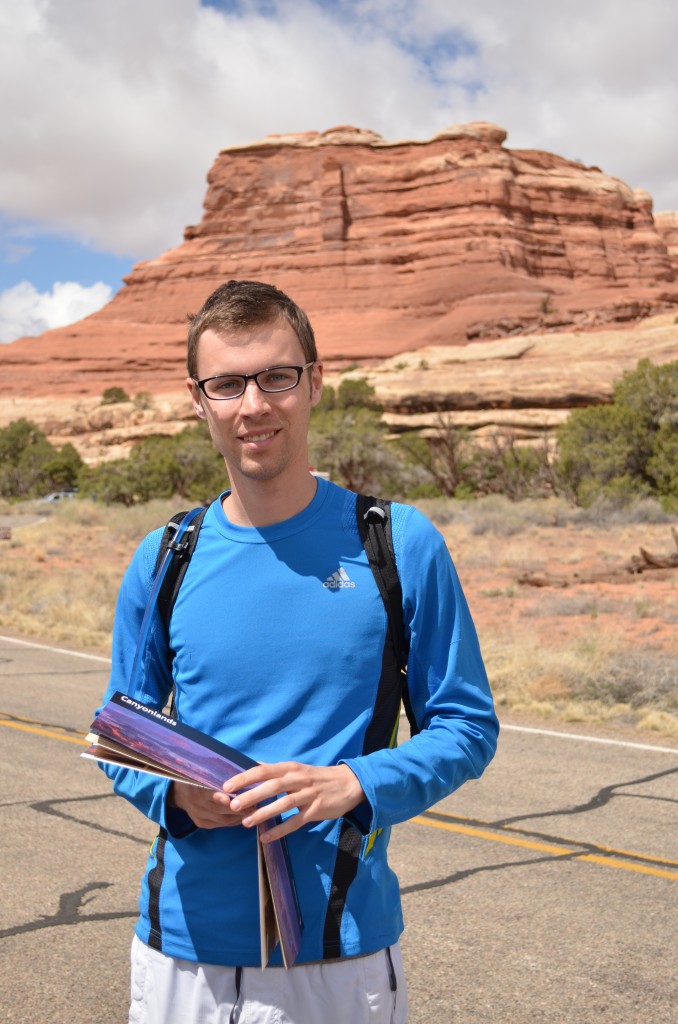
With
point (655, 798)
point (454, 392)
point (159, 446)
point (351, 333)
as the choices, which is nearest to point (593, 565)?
point (655, 798)

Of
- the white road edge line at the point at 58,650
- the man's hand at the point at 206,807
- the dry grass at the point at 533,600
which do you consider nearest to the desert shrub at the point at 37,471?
the dry grass at the point at 533,600

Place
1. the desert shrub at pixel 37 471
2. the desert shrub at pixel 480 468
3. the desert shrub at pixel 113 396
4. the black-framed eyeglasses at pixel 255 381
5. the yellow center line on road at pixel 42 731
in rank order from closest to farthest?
the black-framed eyeglasses at pixel 255 381 → the yellow center line on road at pixel 42 731 → the desert shrub at pixel 480 468 → the desert shrub at pixel 37 471 → the desert shrub at pixel 113 396

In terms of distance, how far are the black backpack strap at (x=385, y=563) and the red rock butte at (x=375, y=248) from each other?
88.6 meters

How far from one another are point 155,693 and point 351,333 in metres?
94.5

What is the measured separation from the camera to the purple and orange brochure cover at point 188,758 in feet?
6.07

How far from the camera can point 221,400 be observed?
7.27 feet

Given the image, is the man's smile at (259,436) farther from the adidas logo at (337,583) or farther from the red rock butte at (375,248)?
the red rock butte at (375,248)

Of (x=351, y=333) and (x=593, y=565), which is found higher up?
(x=351, y=333)

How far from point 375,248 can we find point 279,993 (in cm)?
10759

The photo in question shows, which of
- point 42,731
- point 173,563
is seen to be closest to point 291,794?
point 173,563

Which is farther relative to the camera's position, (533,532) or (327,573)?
(533,532)

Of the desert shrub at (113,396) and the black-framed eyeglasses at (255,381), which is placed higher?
the desert shrub at (113,396)

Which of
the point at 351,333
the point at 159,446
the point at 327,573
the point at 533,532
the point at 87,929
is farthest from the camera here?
the point at 351,333

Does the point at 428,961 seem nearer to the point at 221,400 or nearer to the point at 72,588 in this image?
the point at 221,400
